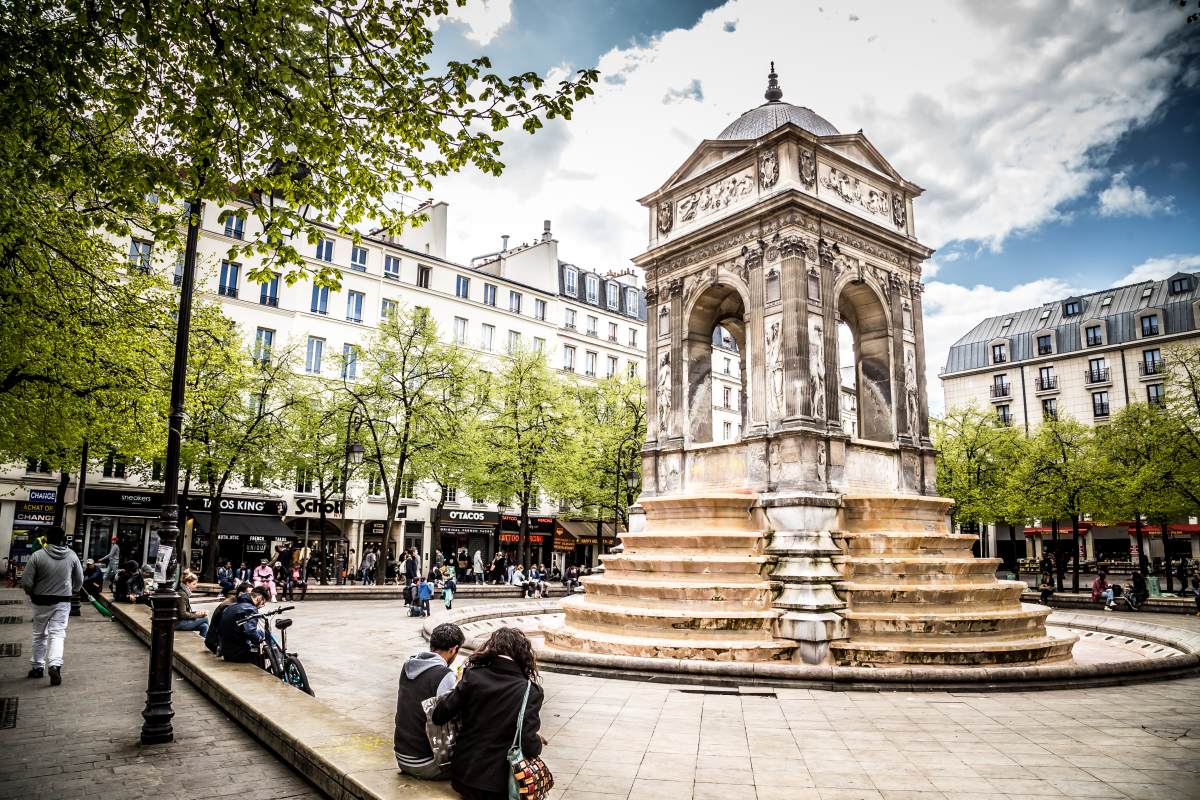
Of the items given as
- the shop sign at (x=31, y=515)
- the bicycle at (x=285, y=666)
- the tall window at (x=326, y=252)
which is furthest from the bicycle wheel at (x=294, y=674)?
the tall window at (x=326, y=252)

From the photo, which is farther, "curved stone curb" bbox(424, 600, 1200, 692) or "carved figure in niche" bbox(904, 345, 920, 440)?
"carved figure in niche" bbox(904, 345, 920, 440)

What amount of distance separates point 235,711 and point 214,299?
1297 inches

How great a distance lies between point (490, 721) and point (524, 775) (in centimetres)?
35

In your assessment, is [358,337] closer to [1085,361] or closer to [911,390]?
[911,390]

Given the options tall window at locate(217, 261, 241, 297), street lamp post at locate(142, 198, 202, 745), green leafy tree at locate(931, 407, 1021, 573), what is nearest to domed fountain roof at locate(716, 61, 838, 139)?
street lamp post at locate(142, 198, 202, 745)

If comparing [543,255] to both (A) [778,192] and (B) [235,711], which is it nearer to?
(A) [778,192]

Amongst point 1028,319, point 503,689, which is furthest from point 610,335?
point 503,689

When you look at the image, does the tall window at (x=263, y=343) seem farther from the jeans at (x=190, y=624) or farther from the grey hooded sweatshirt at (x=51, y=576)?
the grey hooded sweatshirt at (x=51, y=576)

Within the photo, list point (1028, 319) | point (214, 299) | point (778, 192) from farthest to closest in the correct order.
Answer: point (1028, 319)
point (214, 299)
point (778, 192)

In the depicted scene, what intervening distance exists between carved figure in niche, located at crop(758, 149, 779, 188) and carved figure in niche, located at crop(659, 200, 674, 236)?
2.83 meters

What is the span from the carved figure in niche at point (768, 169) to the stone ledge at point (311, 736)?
13082mm

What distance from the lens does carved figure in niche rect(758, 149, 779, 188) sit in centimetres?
1559

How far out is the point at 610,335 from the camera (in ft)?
177

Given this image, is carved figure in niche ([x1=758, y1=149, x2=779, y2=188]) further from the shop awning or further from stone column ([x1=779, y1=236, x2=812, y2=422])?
the shop awning
